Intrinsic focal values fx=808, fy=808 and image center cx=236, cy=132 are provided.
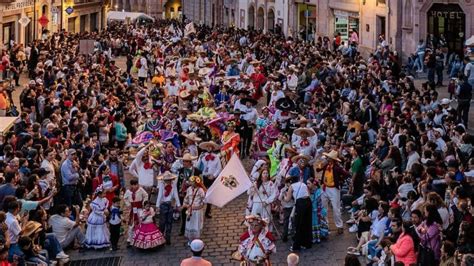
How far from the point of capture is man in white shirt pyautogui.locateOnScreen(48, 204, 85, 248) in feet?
47.8

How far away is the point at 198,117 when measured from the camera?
21.7 metres

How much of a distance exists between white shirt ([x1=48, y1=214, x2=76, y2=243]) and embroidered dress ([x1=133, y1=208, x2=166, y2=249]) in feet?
4.08

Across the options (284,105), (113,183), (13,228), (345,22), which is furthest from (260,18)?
(13,228)

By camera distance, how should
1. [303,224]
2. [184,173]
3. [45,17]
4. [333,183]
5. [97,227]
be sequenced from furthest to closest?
[45,17], [184,173], [333,183], [97,227], [303,224]

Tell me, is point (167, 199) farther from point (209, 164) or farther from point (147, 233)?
point (209, 164)

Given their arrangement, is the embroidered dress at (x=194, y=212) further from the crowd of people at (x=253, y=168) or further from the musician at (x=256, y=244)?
the musician at (x=256, y=244)

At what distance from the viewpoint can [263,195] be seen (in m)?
15.2

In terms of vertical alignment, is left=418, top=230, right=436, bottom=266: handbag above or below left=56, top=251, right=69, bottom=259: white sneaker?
above

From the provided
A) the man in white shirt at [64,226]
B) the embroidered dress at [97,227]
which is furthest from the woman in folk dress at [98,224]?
the man in white shirt at [64,226]

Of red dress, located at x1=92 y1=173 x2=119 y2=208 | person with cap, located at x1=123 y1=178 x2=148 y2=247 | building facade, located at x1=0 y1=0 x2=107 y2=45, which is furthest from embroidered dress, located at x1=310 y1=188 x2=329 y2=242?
building facade, located at x1=0 y1=0 x2=107 y2=45

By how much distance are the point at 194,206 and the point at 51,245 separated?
2.88 metres

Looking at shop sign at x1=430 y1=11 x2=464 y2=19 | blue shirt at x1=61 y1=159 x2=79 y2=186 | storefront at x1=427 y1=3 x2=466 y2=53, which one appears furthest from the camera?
shop sign at x1=430 y1=11 x2=464 y2=19

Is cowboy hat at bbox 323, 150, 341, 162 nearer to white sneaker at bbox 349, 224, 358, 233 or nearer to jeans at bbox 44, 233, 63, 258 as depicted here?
white sneaker at bbox 349, 224, 358, 233

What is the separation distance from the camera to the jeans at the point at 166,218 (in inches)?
611
